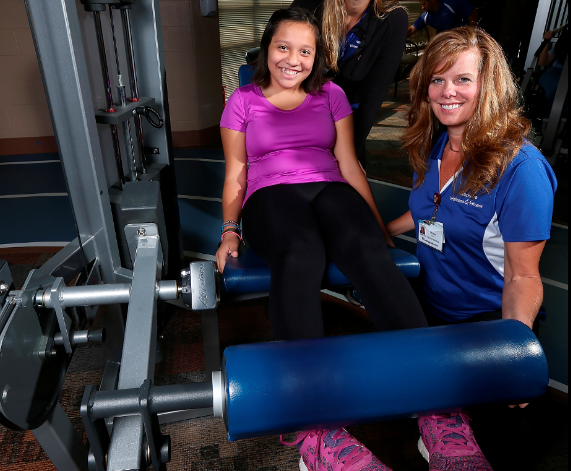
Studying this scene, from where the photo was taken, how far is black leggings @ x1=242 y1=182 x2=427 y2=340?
1095mm

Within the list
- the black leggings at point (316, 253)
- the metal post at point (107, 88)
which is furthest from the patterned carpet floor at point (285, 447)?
the metal post at point (107, 88)

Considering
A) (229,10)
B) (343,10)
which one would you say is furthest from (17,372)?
(229,10)

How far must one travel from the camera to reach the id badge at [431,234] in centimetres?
135

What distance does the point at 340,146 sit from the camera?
5.86 ft

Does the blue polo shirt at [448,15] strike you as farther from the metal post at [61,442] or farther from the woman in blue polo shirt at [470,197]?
the metal post at [61,442]

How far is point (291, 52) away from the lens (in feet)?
5.29

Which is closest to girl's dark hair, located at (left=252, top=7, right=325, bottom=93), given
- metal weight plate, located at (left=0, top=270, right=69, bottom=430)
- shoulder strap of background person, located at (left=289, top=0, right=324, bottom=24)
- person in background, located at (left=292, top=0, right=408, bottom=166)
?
person in background, located at (left=292, top=0, right=408, bottom=166)

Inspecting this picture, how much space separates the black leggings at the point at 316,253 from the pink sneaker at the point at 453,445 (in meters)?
0.22

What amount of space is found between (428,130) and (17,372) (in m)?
1.29

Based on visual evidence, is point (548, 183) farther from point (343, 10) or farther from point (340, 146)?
point (343, 10)

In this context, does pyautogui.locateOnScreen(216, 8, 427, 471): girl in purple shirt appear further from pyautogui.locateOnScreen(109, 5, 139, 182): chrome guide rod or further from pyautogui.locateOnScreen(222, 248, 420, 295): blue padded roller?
pyautogui.locateOnScreen(109, 5, 139, 182): chrome guide rod

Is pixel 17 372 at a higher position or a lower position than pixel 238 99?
lower

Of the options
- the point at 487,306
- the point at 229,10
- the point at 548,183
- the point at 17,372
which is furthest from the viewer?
the point at 229,10

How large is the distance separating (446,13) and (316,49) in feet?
9.76
